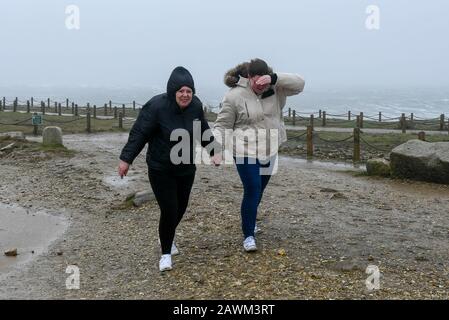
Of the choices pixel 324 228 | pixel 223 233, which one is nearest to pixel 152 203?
pixel 223 233

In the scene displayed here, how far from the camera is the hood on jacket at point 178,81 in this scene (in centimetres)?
425

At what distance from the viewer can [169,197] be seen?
4387mm

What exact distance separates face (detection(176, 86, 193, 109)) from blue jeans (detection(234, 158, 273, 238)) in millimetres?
676

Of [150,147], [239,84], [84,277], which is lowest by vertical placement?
[84,277]

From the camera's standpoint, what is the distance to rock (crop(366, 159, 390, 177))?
10.9 metres

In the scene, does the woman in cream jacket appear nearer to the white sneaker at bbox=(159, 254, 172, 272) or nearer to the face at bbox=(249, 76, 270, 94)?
the face at bbox=(249, 76, 270, 94)

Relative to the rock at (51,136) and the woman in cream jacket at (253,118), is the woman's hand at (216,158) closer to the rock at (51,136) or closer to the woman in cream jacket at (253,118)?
the woman in cream jacket at (253,118)

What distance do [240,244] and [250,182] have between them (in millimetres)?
887

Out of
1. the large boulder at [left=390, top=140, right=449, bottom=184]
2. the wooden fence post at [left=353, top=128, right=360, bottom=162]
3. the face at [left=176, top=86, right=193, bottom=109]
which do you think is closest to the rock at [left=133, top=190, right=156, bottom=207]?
the face at [left=176, top=86, right=193, bottom=109]

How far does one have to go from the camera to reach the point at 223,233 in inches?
226

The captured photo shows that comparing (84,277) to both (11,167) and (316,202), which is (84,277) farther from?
(11,167)

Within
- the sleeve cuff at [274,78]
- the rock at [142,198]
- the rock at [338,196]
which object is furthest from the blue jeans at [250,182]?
the rock at [338,196]

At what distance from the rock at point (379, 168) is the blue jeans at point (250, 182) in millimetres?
6704
